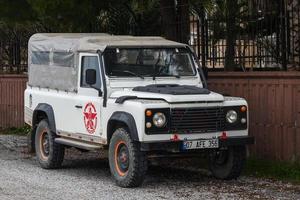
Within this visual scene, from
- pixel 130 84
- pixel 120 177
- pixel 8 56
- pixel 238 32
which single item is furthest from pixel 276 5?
pixel 8 56

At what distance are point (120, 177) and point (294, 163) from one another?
298 centimetres

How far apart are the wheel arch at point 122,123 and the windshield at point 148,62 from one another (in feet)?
3.05

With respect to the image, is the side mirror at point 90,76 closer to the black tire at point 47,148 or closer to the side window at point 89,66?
the side window at point 89,66

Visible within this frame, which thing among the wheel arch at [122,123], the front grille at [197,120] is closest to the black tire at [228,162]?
the front grille at [197,120]

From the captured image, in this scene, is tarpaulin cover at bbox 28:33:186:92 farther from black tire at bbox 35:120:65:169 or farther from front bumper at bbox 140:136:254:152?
front bumper at bbox 140:136:254:152

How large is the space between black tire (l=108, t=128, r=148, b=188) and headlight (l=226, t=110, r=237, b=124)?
1.37 meters

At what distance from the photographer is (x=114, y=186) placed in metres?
10.3

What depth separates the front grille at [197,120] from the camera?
988 centimetres

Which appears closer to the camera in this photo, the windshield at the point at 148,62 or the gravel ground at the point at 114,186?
the gravel ground at the point at 114,186

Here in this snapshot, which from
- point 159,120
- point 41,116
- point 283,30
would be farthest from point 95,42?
point 283,30

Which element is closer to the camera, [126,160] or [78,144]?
[126,160]

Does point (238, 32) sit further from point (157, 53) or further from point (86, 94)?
point (86, 94)

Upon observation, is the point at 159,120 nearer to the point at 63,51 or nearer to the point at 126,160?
the point at 126,160

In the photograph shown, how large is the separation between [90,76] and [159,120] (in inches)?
67.9
